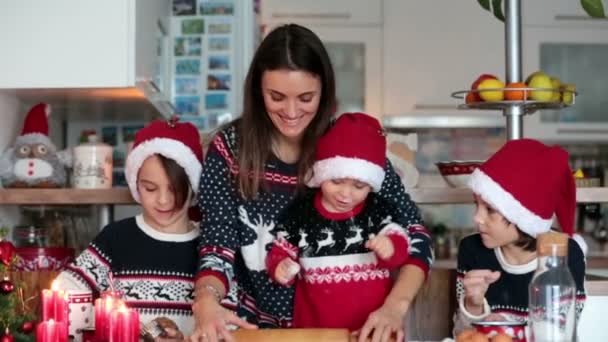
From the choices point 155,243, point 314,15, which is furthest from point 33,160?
point 314,15

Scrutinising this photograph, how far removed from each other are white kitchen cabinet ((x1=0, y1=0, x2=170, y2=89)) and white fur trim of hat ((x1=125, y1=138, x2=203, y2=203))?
1.17 ft

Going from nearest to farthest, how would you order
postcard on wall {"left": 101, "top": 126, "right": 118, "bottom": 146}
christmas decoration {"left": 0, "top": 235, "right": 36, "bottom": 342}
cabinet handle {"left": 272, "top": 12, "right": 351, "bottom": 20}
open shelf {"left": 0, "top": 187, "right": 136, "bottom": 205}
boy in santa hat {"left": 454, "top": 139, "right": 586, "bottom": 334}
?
christmas decoration {"left": 0, "top": 235, "right": 36, "bottom": 342} → boy in santa hat {"left": 454, "top": 139, "right": 586, "bottom": 334} → open shelf {"left": 0, "top": 187, "right": 136, "bottom": 205} → postcard on wall {"left": 101, "top": 126, "right": 118, "bottom": 146} → cabinet handle {"left": 272, "top": 12, "right": 351, "bottom": 20}

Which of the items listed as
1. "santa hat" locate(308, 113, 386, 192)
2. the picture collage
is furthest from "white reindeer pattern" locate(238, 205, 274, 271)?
the picture collage

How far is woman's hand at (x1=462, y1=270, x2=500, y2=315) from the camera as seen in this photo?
1.40 meters

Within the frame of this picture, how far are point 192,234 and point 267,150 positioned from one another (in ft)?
0.99

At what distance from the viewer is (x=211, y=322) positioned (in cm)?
137

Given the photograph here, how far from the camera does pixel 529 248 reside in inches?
65.3

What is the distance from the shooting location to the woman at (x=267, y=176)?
1.58 meters

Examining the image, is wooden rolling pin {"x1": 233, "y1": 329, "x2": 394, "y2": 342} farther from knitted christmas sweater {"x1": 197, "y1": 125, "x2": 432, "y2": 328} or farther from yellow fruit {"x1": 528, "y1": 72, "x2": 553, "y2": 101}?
yellow fruit {"x1": 528, "y1": 72, "x2": 553, "y2": 101}

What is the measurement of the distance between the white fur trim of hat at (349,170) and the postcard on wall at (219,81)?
1.68 meters

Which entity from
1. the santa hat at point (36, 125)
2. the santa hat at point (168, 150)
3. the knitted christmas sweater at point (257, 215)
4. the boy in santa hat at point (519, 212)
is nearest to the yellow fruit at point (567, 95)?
the boy in santa hat at point (519, 212)

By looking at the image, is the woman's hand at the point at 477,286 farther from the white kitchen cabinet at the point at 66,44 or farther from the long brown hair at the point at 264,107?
the white kitchen cabinet at the point at 66,44

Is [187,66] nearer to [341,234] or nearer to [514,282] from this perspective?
[341,234]

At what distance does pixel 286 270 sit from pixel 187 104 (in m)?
1.78
